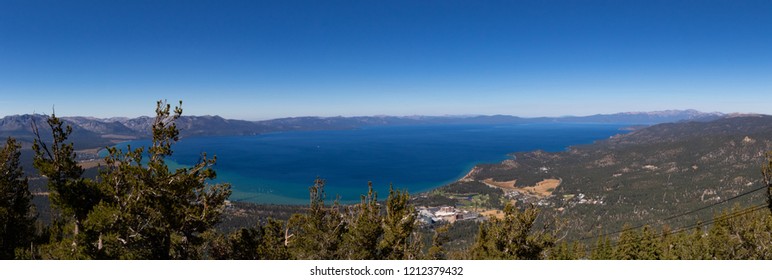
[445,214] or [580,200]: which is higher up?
[445,214]

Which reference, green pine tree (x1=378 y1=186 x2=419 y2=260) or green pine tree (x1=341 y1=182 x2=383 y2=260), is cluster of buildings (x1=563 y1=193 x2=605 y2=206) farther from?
green pine tree (x1=341 y1=182 x2=383 y2=260)

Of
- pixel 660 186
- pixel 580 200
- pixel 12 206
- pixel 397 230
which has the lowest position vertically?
pixel 580 200

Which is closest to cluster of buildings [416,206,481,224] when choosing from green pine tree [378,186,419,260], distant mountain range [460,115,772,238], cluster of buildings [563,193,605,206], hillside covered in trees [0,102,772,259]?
distant mountain range [460,115,772,238]

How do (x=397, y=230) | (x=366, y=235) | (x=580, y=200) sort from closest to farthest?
(x=397, y=230) < (x=366, y=235) < (x=580, y=200)

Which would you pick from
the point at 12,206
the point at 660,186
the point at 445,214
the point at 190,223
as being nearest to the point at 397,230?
the point at 190,223

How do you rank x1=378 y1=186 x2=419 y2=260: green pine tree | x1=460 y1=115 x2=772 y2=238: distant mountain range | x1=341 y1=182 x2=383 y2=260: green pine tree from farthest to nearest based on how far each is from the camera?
x1=460 y1=115 x2=772 y2=238: distant mountain range
x1=341 y1=182 x2=383 y2=260: green pine tree
x1=378 y1=186 x2=419 y2=260: green pine tree

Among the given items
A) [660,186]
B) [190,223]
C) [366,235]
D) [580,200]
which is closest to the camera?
[190,223]

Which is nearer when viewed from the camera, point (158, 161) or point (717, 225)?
point (158, 161)

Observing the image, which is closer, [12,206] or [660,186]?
[12,206]

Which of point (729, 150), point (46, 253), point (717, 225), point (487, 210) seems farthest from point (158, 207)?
point (729, 150)

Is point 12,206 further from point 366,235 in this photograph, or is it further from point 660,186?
point 660,186
